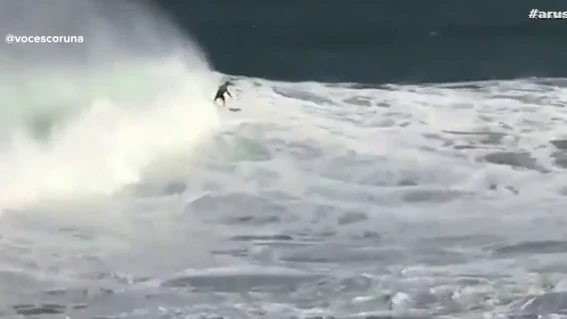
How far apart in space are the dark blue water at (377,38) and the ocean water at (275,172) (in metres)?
0.07

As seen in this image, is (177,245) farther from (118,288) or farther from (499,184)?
(499,184)

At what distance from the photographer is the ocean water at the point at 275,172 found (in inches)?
229

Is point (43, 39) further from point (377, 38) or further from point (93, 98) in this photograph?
point (377, 38)

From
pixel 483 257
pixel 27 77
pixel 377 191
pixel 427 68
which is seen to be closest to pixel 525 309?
pixel 483 257

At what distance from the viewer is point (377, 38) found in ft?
50.2

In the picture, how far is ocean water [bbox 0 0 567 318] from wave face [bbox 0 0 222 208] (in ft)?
0.11

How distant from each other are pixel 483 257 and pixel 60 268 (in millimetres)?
2939

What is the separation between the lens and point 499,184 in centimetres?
793

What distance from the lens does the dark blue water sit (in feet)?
44.0

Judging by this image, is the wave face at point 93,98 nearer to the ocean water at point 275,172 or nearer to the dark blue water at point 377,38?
the ocean water at point 275,172

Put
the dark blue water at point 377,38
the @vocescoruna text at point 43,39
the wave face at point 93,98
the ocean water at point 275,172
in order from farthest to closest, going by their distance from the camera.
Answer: the dark blue water at point 377,38, the @vocescoruna text at point 43,39, the wave face at point 93,98, the ocean water at point 275,172

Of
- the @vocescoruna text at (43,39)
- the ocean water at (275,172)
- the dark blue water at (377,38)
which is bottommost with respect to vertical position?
the ocean water at (275,172)

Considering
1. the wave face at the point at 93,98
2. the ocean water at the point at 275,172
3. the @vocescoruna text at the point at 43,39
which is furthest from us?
the @vocescoruna text at the point at 43,39

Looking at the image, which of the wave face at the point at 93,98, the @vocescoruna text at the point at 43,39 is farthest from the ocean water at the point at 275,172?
the @vocescoruna text at the point at 43,39
